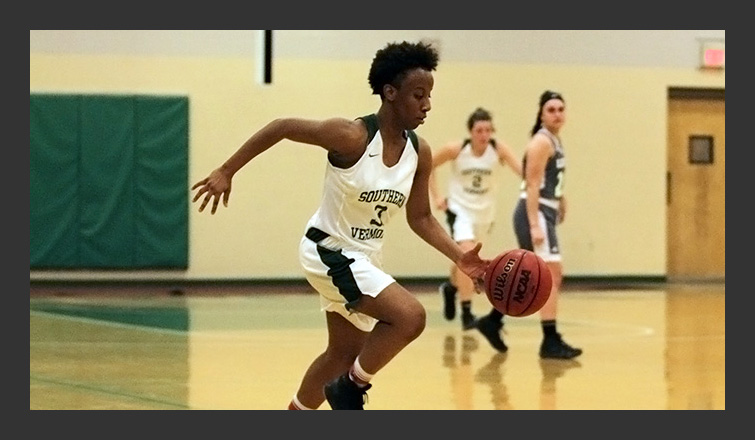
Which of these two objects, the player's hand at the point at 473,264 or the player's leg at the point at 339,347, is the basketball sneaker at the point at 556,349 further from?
the player's leg at the point at 339,347

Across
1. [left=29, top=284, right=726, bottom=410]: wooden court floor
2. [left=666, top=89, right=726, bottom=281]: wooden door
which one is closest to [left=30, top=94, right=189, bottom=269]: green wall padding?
[left=29, top=284, right=726, bottom=410]: wooden court floor

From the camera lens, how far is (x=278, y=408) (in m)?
6.87

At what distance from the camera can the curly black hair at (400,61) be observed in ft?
17.0

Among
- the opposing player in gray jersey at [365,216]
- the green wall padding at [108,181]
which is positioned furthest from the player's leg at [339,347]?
the green wall padding at [108,181]

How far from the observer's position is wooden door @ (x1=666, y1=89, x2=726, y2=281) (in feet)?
55.7

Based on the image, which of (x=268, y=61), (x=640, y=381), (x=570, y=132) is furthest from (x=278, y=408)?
(x=570, y=132)

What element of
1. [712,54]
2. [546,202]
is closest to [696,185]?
[712,54]

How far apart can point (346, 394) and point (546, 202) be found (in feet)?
14.5

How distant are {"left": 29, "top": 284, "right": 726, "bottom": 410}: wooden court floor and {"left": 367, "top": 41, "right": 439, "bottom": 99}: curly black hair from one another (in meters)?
2.34

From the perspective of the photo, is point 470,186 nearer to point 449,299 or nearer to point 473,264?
point 449,299

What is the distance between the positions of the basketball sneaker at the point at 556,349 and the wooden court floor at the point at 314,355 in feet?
0.37

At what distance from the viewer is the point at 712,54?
1672 centimetres

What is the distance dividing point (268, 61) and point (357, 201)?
6.96m

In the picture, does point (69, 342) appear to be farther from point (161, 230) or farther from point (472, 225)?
point (161, 230)
